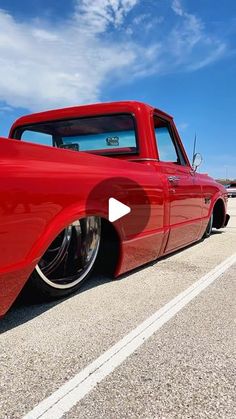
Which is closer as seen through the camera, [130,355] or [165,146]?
[130,355]

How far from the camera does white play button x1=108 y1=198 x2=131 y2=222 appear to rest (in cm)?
336

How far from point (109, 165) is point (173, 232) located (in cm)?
145

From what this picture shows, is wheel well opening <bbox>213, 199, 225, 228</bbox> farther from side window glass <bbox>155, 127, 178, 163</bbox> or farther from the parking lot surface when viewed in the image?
the parking lot surface

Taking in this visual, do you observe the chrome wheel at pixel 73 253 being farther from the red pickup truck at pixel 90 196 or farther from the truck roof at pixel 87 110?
the truck roof at pixel 87 110

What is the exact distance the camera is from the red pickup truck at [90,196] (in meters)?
2.48

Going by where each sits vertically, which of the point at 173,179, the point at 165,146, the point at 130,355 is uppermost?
the point at 165,146

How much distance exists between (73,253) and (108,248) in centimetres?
39

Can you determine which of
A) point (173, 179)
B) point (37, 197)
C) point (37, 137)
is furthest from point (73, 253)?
point (37, 137)

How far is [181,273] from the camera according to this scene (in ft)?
14.3

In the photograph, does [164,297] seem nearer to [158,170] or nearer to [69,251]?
[69,251]

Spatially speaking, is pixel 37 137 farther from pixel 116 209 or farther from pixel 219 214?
pixel 219 214

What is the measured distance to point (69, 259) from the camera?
345 cm

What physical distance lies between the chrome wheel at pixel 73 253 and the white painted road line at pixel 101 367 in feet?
2.43

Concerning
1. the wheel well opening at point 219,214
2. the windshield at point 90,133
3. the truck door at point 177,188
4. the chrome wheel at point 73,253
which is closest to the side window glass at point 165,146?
the truck door at point 177,188
